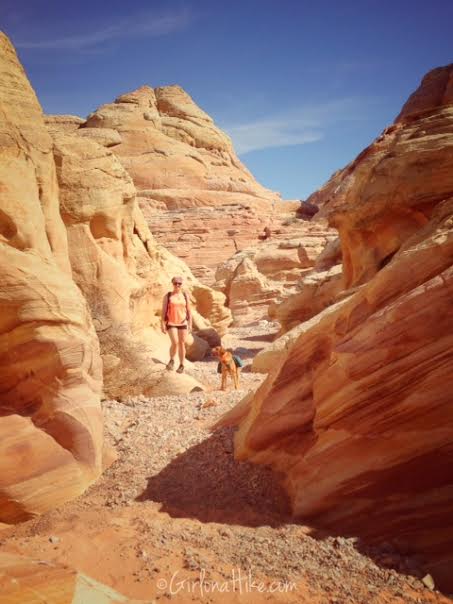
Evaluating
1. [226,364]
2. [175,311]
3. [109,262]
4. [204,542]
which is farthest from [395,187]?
[204,542]

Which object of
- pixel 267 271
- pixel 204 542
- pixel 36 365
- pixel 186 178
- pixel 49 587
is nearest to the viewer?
pixel 49 587

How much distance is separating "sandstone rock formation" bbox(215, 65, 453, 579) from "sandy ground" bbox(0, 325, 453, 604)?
219mm

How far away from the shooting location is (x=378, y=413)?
352cm

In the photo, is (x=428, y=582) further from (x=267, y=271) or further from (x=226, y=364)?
(x=267, y=271)

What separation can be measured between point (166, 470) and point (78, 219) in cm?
508

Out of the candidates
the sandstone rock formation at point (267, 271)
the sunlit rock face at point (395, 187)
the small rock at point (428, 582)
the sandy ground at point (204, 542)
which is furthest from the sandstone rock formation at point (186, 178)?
the small rock at point (428, 582)

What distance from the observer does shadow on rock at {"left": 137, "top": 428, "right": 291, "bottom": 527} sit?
3.86 meters

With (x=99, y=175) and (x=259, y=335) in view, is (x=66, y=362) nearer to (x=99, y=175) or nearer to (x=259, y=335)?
(x=99, y=175)

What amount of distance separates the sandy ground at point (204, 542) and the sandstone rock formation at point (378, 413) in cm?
22

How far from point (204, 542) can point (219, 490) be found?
33.7 inches

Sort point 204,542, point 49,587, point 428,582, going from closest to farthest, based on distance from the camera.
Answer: point 49,587 < point 428,582 < point 204,542

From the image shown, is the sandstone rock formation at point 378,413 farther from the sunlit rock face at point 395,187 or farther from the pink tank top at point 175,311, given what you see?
the sunlit rock face at point 395,187

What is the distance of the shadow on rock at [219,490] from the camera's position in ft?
12.7

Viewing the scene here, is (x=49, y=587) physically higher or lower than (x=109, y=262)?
lower
